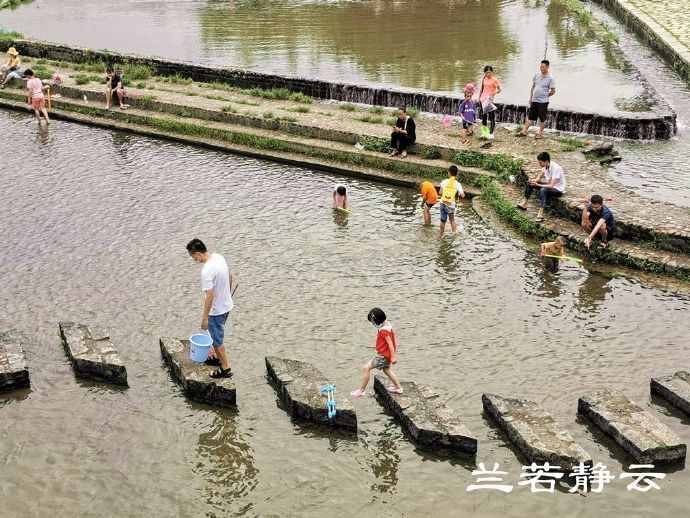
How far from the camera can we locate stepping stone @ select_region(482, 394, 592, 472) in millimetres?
8383

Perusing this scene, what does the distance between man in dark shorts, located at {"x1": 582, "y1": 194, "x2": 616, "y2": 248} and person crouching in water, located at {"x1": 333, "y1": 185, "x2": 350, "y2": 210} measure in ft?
14.1

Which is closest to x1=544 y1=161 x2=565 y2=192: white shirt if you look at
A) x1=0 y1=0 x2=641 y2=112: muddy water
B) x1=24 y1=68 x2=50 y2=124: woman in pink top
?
x1=0 y1=0 x2=641 y2=112: muddy water

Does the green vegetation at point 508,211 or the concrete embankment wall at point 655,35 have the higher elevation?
the concrete embankment wall at point 655,35

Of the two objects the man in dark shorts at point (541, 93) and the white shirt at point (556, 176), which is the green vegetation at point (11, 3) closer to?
the man in dark shorts at point (541, 93)

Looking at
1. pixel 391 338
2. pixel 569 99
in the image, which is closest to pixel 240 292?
pixel 391 338

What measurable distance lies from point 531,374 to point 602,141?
10412 mm

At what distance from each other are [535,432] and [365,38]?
25872 millimetres

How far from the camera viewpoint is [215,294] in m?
9.47

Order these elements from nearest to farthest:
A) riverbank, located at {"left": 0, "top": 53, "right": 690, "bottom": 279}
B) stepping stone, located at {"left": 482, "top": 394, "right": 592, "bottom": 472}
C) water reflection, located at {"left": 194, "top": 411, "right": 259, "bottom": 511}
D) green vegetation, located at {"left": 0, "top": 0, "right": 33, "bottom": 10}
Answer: water reflection, located at {"left": 194, "top": 411, "right": 259, "bottom": 511}
stepping stone, located at {"left": 482, "top": 394, "right": 592, "bottom": 472}
riverbank, located at {"left": 0, "top": 53, "right": 690, "bottom": 279}
green vegetation, located at {"left": 0, "top": 0, "right": 33, "bottom": 10}

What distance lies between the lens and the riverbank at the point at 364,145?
13.8 m

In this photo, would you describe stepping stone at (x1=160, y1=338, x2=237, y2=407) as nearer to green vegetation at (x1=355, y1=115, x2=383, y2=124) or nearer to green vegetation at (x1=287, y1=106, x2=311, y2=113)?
green vegetation at (x1=355, y1=115, x2=383, y2=124)

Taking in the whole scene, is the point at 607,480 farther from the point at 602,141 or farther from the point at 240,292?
the point at 602,141

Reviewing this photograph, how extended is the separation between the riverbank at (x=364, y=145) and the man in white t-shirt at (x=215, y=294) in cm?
668

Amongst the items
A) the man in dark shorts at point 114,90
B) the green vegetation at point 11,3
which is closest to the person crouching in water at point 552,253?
the man in dark shorts at point 114,90
